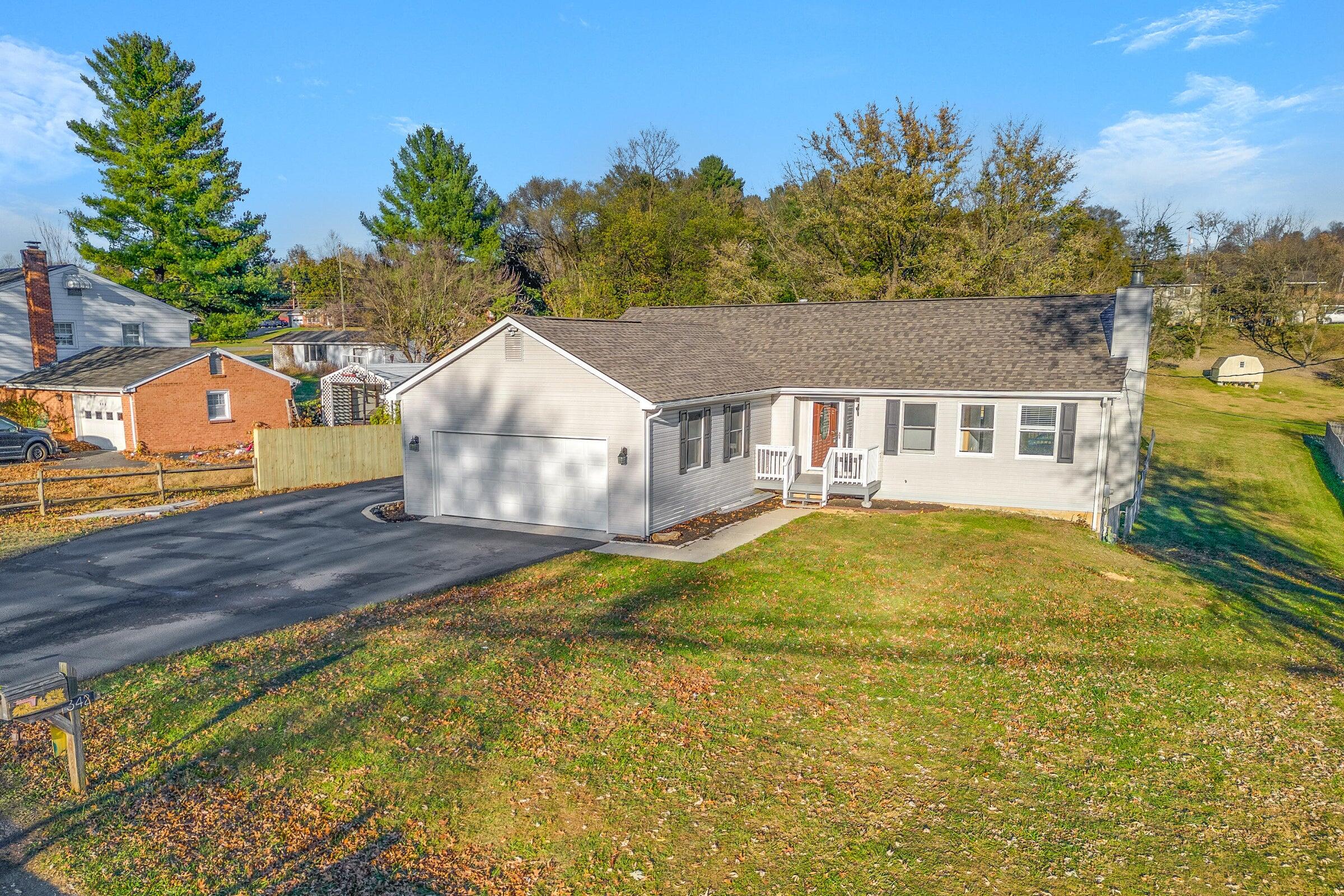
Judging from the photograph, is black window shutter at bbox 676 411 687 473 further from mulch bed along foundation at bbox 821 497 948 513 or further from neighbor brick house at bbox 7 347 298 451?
neighbor brick house at bbox 7 347 298 451

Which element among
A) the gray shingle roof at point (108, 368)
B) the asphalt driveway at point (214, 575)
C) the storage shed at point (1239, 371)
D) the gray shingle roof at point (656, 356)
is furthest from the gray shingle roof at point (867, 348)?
the storage shed at point (1239, 371)

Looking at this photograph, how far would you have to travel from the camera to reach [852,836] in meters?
7.39

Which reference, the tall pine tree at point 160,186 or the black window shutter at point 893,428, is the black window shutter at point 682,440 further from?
the tall pine tree at point 160,186

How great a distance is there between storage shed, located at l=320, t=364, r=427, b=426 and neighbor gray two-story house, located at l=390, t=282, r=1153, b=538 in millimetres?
17347

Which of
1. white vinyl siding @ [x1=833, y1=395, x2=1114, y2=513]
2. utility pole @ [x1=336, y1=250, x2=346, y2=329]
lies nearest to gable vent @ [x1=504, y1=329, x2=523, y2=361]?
white vinyl siding @ [x1=833, y1=395, x2=1114, y2=513]

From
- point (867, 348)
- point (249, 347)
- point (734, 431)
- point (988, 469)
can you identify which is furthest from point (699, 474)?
point (249, 347)

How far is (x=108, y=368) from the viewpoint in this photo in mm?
33469

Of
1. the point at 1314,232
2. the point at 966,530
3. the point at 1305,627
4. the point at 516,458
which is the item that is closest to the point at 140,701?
the point at 516,458

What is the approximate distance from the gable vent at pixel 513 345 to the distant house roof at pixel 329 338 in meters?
44.2

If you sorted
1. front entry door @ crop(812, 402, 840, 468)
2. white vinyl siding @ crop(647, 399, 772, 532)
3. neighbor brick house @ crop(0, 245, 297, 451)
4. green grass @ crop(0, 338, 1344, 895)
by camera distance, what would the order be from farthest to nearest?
neighbor brick house @ crop(0, 245, 297, 451) < front entry door @ crop(812, 402, 840, 468) < white vinyl siding @ crop(647, 399, 772, 532) < green grass @ crop(0, 338, 1344, 895)

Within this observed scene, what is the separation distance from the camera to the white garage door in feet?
104

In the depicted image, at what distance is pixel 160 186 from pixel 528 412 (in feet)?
123

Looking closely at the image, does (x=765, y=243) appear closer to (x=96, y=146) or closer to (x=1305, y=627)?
(x=96, y=146)

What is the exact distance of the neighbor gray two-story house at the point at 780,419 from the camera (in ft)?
62.0
